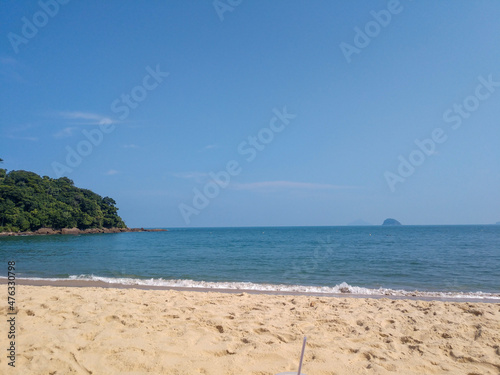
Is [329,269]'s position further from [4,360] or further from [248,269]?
[4,360]

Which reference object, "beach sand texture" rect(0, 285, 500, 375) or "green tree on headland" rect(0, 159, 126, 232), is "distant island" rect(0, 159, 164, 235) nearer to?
"green tree on headland" rect(0, 159, 126, 232)

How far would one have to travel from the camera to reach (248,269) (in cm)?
1805

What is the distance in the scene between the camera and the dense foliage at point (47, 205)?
64.5m

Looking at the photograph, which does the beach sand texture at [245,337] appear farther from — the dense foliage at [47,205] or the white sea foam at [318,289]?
the dense foliage at [47,205]

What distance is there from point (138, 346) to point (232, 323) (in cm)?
178

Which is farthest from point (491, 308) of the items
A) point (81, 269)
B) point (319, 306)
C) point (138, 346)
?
point (81, 269)

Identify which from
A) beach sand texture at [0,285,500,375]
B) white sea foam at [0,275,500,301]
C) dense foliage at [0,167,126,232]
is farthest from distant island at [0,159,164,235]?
beach sand texture at [0,285,500,375]

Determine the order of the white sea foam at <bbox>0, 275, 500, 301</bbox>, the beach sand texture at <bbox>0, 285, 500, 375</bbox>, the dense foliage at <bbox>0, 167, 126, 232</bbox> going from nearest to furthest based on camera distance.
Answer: the beach sand texture at <bbox>0, 285, 500, 375</bbox> → the white sea foam at <bbox>0, 275, 500, 301</bbox> → the dense foliage at <bbox>0, 167, 126, 232</bbox>

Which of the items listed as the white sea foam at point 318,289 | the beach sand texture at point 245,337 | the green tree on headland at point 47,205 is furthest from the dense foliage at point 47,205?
the beach sand texture at point 245,337

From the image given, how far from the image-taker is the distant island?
64.5 m

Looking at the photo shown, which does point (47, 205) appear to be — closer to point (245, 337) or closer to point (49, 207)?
point (49, 207)

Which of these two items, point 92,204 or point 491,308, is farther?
point 92,204

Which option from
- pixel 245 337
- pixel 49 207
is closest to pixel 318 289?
pixel 245 337

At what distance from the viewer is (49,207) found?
73.1 metres
